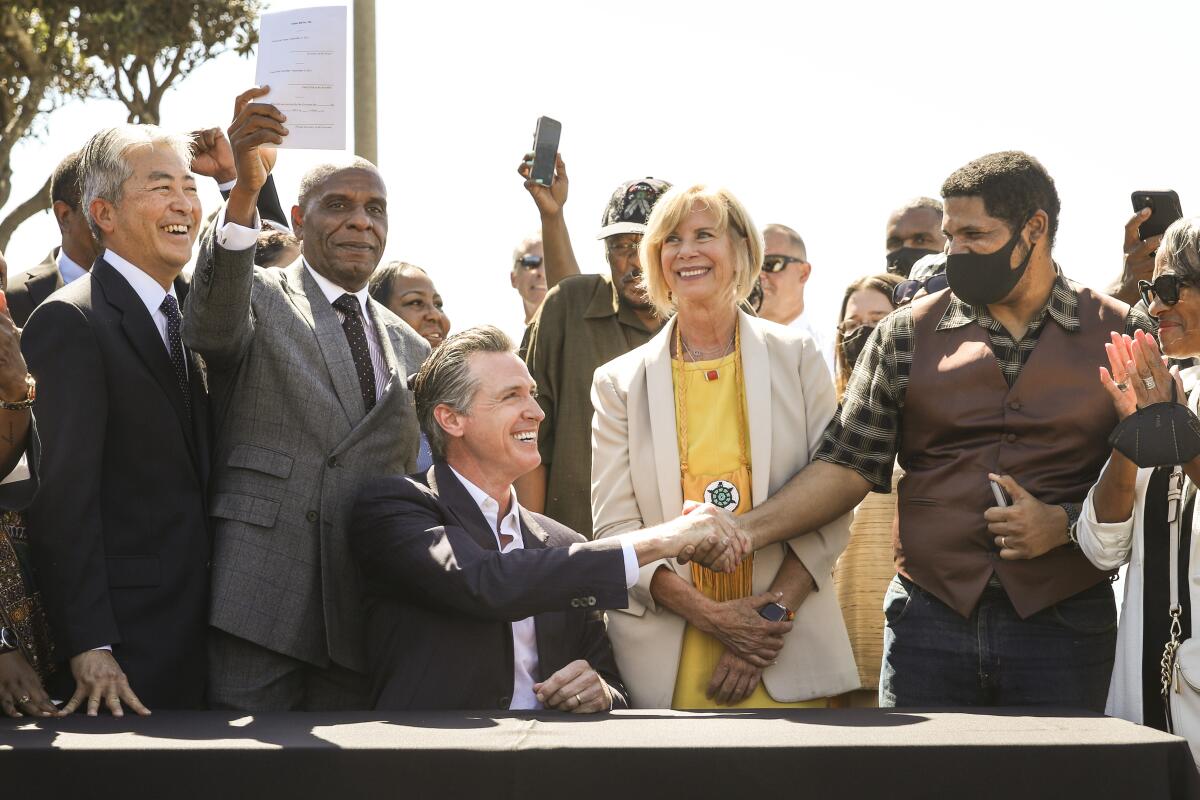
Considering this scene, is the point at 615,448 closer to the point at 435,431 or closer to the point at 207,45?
the point at 435,431

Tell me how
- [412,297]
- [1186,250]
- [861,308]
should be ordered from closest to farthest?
[1186,250]
[861,308]
[412,297]

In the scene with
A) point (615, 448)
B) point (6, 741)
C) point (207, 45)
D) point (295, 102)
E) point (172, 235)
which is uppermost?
point (207, 45)

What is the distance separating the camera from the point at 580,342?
5215 mm

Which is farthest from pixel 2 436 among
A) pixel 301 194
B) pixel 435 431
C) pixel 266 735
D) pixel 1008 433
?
pixel 1008 433

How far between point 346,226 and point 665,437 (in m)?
1.21

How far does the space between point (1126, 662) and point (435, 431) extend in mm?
1962

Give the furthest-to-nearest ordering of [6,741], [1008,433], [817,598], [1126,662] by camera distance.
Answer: [817,598]
[1008,433]
[1126,662]
[6,741]

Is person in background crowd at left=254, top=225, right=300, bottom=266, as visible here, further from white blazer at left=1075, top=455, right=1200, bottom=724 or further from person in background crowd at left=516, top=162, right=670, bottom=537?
white blazer at left=1075, top=455, right=1200, bottom=724

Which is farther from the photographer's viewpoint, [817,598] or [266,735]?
[817,598]

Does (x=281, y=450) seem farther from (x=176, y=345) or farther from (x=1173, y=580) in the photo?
(x=1173, y=580)

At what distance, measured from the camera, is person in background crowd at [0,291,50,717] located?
3.00 meters

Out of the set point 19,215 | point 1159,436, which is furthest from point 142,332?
point 19,215

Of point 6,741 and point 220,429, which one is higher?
point 220,429

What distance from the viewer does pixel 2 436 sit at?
9.96ft
